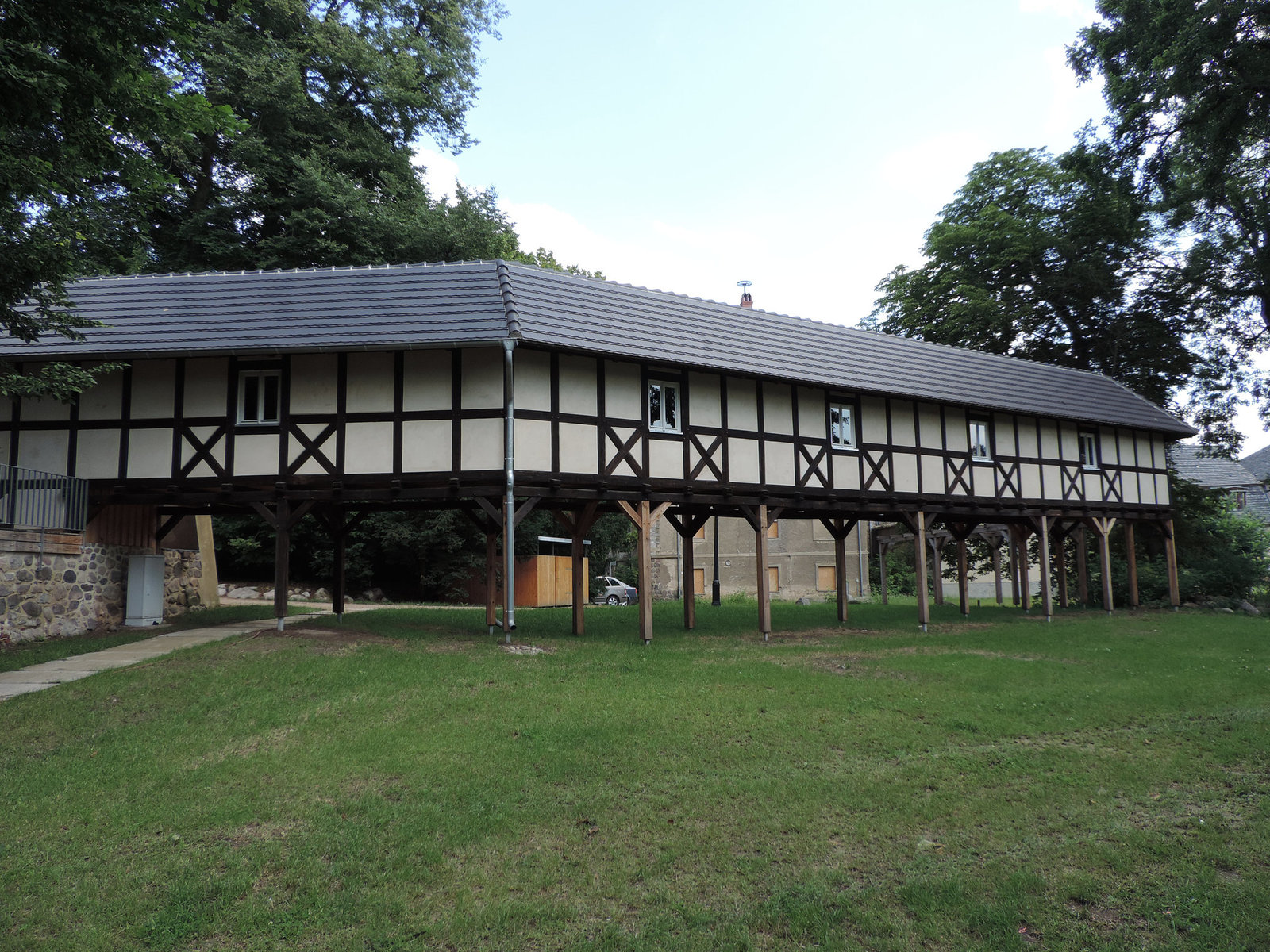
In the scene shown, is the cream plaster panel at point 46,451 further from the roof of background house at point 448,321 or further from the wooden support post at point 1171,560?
the wooden support post at point 1171,560

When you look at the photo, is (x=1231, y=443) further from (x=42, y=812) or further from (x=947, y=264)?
(x=42, y=812)

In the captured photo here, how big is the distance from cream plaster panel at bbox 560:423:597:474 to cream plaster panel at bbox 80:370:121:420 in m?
8.06

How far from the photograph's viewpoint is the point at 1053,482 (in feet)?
76.2

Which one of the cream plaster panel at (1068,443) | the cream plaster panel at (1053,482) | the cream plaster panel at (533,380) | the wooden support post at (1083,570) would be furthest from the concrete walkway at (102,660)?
the wooden support post at (1083,570)

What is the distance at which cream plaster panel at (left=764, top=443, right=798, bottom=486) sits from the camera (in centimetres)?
1759

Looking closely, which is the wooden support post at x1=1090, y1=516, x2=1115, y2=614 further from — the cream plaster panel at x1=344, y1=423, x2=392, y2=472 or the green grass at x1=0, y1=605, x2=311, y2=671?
the green grass at x1=0, y1=605, x2=311, y2=671

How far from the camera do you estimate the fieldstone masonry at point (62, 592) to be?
1375cm

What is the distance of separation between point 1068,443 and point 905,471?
23.2 feet

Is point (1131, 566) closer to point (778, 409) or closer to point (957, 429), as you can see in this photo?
point (957, 429)

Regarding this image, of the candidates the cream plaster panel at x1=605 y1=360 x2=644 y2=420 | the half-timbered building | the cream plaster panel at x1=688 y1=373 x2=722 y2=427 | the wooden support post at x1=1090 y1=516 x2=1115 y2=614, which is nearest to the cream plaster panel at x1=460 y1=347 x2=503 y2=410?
the half-timbered building

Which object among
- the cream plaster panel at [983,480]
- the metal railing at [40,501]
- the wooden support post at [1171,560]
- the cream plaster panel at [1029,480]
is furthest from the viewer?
the wooden support post at [1171,560]

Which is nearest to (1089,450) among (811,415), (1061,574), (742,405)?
(1061,574)

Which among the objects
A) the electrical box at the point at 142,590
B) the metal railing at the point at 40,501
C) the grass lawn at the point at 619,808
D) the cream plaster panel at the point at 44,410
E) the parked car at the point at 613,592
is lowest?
the grass lawn at the point at 619,808

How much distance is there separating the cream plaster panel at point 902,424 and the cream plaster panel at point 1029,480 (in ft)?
14.6
